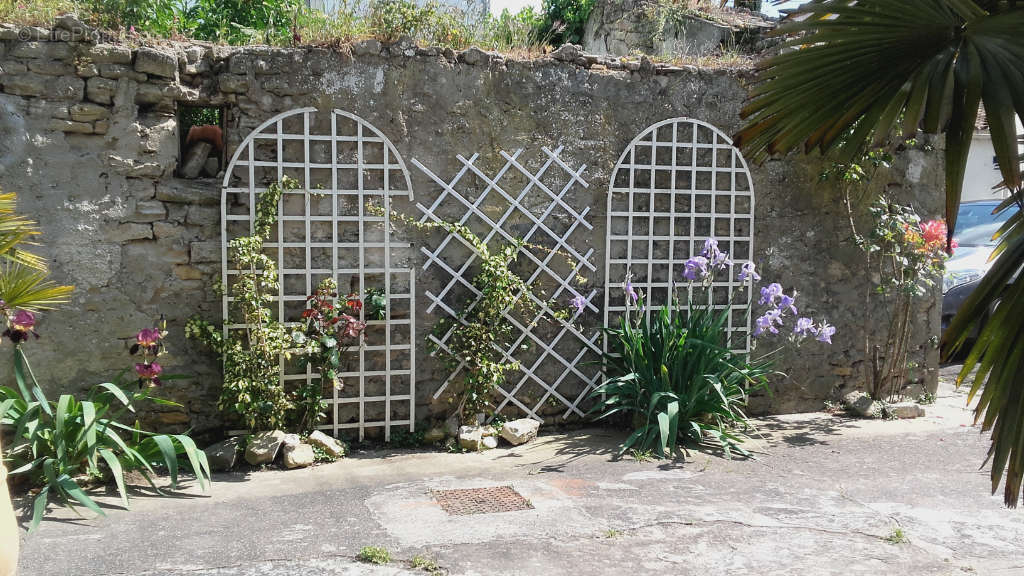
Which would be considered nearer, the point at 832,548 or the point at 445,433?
the point at 832,548

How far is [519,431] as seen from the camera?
516cm

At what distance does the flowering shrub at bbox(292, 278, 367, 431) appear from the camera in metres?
4.73

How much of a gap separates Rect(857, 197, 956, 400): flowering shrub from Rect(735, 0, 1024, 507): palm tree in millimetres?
3392

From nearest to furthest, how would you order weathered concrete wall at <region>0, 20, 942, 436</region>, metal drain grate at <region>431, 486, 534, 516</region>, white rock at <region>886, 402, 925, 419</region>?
metal drain grate at <region>431, 486, 534, 516</region>, weathered concrete wall at <region>0, 20, 942, 436</region>, white rock at <region>886, 402, 925, 419</region>

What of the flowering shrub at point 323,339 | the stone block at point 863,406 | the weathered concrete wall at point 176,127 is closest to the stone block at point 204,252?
the weathered concrete wall at point 176,127

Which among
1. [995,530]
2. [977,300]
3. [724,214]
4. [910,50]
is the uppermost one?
[910,50]

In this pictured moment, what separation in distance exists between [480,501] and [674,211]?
2.58 m

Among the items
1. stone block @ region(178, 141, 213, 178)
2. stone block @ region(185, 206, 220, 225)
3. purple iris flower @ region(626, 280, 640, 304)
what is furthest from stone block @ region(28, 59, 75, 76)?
purple iris flower @ region(626, 280, 640, 304)

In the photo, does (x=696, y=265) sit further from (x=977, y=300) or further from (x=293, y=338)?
(x=977, y=300)

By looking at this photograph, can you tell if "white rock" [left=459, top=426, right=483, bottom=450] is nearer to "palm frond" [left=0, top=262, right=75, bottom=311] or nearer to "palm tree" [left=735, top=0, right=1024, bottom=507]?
"palm frond" [left=0, top=262, right=75, bottom=311]

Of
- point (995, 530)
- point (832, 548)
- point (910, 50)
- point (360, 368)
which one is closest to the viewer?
point (910, 50)

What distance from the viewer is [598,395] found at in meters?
5.63

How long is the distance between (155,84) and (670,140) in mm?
3288

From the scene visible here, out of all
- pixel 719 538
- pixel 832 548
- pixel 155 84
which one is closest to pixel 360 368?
pixel 155 84
